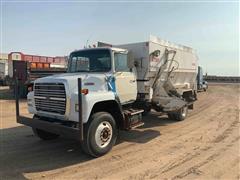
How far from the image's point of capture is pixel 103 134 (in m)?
6.50

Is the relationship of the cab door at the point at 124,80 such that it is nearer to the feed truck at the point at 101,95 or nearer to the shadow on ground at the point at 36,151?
the feed truck at the point at 101,95

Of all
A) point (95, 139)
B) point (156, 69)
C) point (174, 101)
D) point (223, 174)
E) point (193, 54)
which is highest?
point (193, 54)

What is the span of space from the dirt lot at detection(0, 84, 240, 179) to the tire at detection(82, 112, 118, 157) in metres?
0.22

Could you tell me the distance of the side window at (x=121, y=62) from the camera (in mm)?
7391

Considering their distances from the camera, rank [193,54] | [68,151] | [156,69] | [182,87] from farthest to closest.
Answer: [193,54]
[182,87]
[156,69]
[68,151]

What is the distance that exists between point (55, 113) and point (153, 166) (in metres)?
2.63

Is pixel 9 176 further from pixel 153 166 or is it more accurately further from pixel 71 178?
pixel 153 166

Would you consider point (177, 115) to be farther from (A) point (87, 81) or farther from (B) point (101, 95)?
(A) point (87, 81)

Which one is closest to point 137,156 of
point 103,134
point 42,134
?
point 103,134

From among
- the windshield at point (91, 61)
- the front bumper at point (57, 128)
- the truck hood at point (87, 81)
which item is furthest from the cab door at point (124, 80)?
the front bumper at point (57, 128)

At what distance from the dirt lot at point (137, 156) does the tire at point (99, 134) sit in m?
0.22

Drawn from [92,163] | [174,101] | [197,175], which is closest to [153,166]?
[197,175]

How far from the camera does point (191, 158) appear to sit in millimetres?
6297

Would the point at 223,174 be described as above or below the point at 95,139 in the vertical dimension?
below
